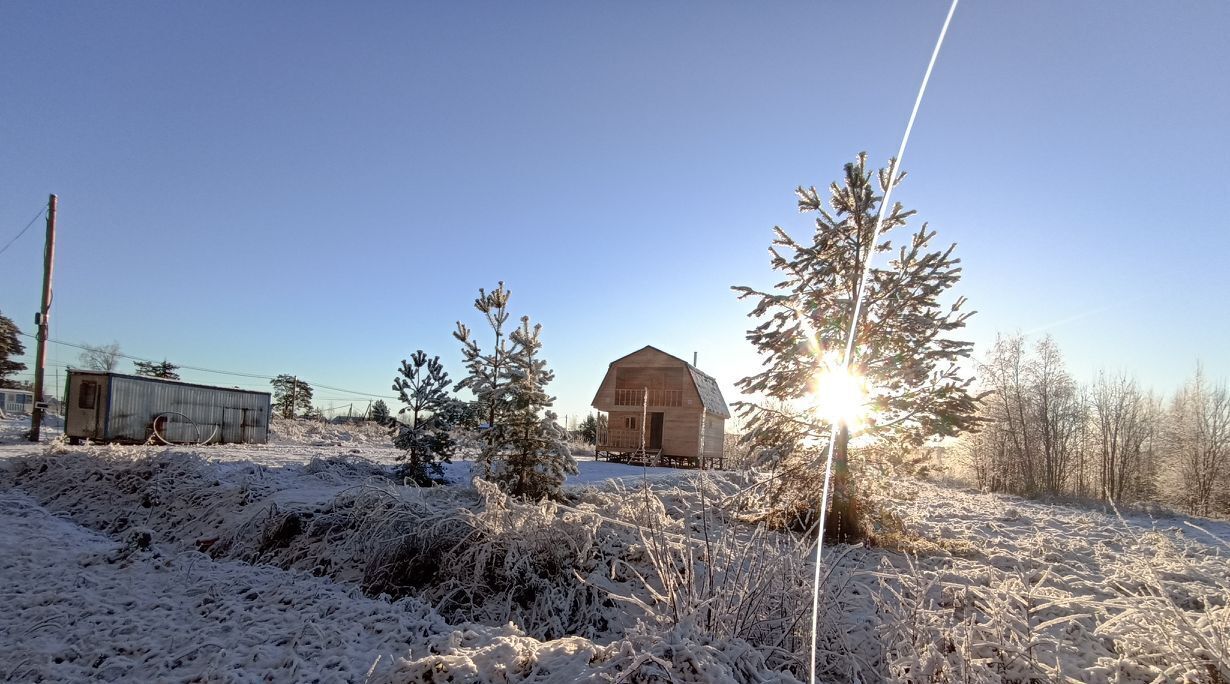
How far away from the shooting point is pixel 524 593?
17.5 ft

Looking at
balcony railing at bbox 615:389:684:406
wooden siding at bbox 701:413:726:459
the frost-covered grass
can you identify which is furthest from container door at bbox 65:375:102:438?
wooden siding at bbox 701:413:726:459

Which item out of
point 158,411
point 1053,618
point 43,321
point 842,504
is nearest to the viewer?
point 1053,618

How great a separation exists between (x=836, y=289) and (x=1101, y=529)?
24.4ft

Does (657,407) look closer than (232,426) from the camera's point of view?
No

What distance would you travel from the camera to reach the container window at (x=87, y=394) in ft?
51.9

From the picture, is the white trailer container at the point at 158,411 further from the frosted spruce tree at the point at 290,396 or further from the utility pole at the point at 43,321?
the frosted spruce tree at the point at 290,396

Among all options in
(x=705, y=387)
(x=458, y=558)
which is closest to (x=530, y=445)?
(x=458, y=558)

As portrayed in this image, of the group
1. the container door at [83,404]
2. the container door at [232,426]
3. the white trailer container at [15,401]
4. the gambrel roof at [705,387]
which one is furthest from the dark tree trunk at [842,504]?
the white trailer container at [15,401]

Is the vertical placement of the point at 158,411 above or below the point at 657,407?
below

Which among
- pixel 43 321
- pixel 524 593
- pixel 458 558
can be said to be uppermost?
pixel 43 321

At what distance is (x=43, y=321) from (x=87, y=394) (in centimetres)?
223

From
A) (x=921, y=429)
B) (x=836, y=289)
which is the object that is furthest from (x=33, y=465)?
(x=921, y=429)

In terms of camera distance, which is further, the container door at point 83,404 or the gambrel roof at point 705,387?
the gambrel roof at point 705,387

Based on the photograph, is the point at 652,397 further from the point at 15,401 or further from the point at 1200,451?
the point at 15,401
